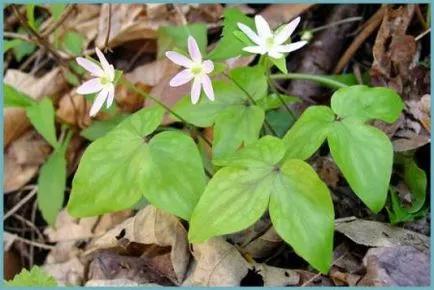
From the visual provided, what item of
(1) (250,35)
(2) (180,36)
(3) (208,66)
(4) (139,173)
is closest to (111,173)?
(4) (139,173)

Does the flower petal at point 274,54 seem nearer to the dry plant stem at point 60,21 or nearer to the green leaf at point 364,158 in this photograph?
the green leaf at point 364,158

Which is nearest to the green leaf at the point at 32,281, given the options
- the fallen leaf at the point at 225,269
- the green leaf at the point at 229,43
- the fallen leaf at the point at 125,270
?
the fallen leaf at the point at 125,270

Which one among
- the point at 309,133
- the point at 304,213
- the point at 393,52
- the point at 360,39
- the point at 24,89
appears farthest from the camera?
the point at 24,89

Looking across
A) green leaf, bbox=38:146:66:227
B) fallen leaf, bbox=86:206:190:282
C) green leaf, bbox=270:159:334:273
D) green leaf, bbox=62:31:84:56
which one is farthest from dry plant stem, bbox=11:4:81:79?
→ green leaf, bbox=270:159:334:273

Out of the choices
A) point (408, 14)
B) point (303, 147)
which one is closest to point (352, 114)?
point (303, 147)

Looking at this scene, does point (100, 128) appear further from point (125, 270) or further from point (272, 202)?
point (272, 202)

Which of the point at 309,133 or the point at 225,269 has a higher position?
the point at 309,133

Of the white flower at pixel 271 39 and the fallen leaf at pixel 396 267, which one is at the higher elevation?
the white flower at pixel 271 39
